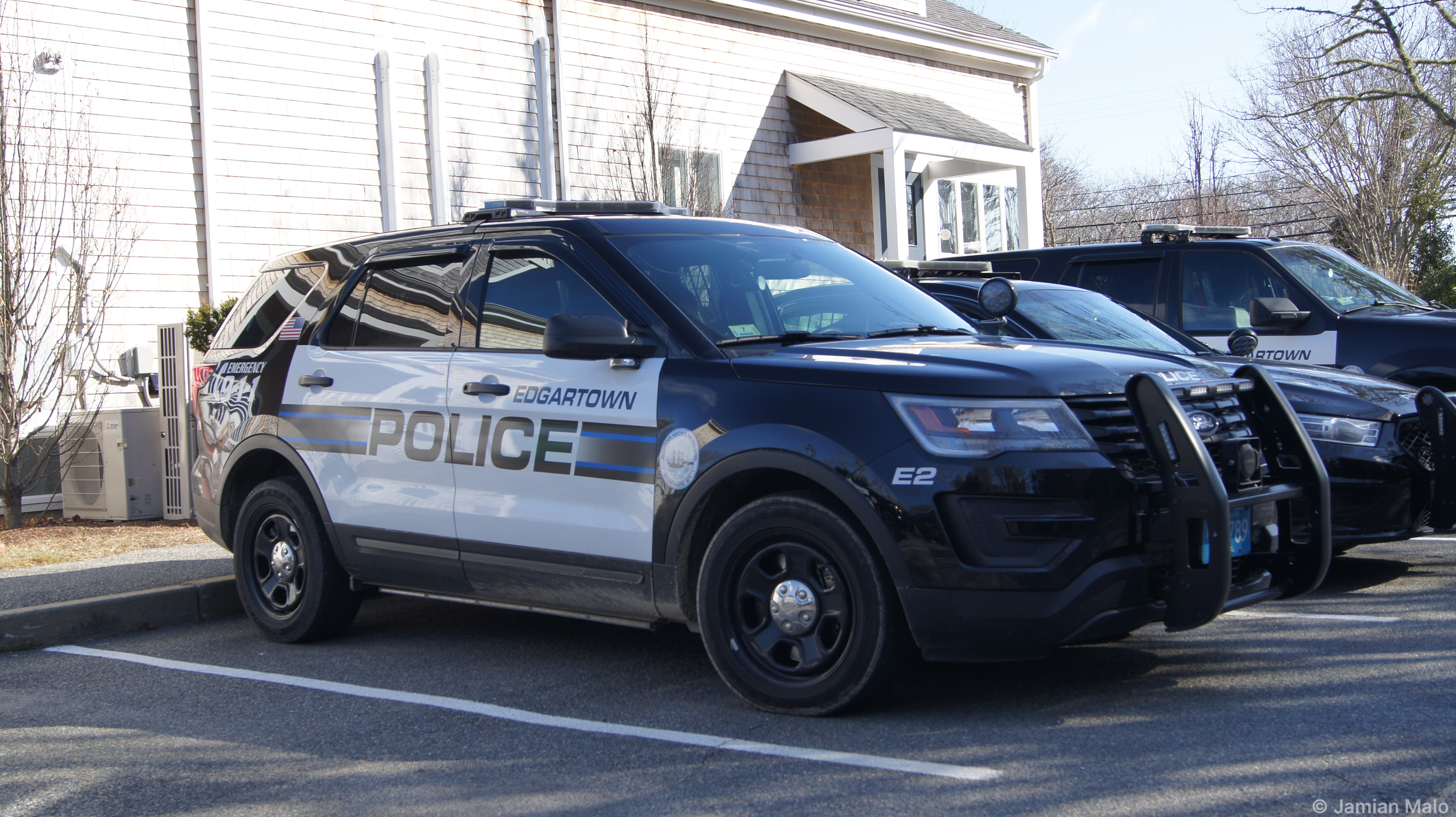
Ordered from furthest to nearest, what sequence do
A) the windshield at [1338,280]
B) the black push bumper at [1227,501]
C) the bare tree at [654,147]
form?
1. the bare tree at [654,147]
2. the windshield at [1338,280]
3. the black push bumper at [1227,501]

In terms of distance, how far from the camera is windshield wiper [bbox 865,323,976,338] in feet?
16.9

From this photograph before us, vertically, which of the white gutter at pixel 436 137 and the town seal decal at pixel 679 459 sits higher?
the white gutter at pixel 436 137

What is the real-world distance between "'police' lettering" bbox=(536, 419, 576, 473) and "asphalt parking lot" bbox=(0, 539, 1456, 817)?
0.90m

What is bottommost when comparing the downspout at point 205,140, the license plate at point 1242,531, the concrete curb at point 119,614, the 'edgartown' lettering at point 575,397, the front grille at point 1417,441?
the concrete curb at point 119,614

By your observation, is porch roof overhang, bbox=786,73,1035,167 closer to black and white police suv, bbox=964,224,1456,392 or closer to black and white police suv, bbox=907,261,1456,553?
black and white police suv, bbox=964,224,1456,392

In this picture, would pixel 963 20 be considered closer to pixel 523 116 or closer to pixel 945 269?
pixel 523 116

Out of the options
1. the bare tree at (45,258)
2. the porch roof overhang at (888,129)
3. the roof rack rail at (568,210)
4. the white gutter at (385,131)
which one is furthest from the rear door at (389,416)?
the porch roof overhang at (888,129)

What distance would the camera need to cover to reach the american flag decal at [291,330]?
6.20 meters

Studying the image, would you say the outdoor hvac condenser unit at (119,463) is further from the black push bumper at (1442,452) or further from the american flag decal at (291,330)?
the black push bumper at (1442,452)

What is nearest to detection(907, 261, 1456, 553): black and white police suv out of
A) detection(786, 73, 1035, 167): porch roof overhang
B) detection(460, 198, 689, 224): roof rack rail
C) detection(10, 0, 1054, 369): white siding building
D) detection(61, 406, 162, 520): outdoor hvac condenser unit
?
detection(460, 198, 689, 224): roof rack rail

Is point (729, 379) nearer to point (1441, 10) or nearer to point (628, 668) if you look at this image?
point (628, 668)

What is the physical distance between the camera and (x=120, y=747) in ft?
15.0

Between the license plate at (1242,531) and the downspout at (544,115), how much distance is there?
1245cm

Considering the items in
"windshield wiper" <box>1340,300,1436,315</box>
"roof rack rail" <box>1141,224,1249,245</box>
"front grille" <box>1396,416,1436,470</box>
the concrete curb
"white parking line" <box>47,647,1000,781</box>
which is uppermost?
"roof rack rail" <box>1141,224,1249,245</box>
